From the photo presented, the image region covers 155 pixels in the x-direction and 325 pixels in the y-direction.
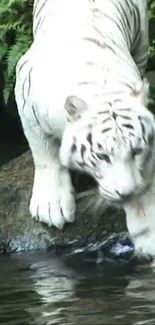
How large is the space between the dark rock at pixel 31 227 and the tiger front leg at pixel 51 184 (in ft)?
0.30

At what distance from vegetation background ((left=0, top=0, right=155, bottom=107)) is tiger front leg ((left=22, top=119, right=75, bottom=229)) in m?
2.73

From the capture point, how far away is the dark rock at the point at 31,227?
586 centimetres

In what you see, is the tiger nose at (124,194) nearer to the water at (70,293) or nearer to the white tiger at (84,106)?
the white tiger at (84,106)

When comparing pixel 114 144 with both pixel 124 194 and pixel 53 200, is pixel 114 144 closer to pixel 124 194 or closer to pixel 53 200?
pixel 124 194

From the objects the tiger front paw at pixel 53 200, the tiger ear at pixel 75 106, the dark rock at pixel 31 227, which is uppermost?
the tiger ear at pixel 75 106

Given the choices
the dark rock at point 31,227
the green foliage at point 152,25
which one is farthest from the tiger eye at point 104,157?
the green foliage at point 152,25

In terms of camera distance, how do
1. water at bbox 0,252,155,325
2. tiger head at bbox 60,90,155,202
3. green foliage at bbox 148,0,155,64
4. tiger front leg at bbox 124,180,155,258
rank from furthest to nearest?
green foliage at bbox 148,0,155,64 → tiger front leg at bbox 124,180,155,258 → tiger head at bbox 60,90,155,202 → water at bbox 0,252,155,325

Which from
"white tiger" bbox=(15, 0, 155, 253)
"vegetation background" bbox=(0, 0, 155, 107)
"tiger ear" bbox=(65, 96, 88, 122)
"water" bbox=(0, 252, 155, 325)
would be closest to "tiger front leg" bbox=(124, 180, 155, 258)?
"white tiger" bbox=(15, 0, 155, 253)

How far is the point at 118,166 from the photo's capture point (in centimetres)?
487

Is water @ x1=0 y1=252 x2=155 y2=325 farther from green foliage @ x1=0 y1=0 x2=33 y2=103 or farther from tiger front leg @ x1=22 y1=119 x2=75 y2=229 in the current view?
green foliage @ x1=0 y1=0 x2=33 y2=103

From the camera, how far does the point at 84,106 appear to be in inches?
199

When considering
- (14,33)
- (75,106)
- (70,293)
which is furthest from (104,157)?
(14,33)

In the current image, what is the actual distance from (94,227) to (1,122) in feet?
15.5

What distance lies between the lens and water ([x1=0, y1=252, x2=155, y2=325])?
451 centimetres
